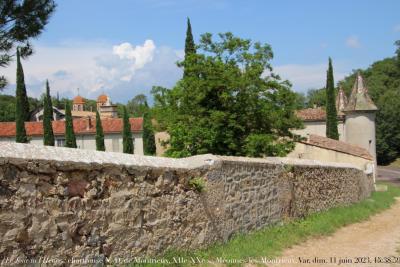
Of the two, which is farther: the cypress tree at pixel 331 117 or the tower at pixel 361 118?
the tower at pixel 361 118

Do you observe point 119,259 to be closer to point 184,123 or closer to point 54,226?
point 54,226

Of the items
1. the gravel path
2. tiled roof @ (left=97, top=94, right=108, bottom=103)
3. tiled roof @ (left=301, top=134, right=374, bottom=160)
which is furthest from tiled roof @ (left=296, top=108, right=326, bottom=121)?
tiled roof @ (left=97, top=94, right=108, bottom=103)

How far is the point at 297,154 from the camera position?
102 feet

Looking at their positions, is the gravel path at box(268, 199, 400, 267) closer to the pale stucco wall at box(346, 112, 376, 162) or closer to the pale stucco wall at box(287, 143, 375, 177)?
the pale stucco wall at box(287, 143, 375, 177)

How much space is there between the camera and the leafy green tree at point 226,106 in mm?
17531

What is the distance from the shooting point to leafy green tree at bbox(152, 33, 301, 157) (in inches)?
690

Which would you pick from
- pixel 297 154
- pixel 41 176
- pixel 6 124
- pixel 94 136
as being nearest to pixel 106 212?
pixel 41 176

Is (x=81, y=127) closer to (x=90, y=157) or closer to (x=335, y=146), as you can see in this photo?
(x=335, y=146)

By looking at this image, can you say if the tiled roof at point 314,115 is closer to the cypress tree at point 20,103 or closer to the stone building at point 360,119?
the stone building at point 360,119

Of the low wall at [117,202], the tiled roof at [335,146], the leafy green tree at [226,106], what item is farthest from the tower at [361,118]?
the low wall at [117,202]

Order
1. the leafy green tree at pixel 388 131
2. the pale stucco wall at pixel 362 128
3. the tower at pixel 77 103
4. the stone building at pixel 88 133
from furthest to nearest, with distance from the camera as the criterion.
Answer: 1. the tower at pixel 77 103
2. the leafy green tree at pixel 388 131
3. the stone building at pixel 88 133
4. the pale stucco wall at pixel 362 128

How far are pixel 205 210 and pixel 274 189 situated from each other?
9.48 feet

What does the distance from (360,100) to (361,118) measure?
5.56ft

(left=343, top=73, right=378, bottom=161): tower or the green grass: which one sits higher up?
(left=343, top=73, right=378, bottom=161): tower
